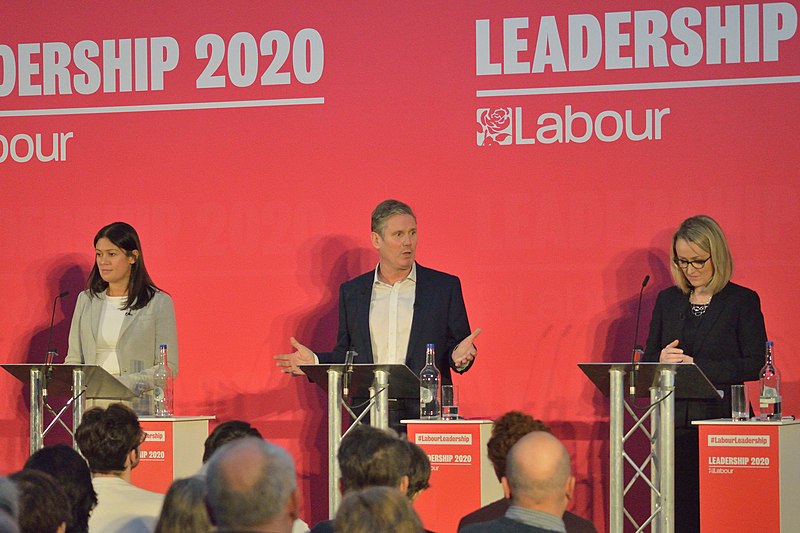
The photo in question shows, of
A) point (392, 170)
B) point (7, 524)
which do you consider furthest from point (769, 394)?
point (7, 524)

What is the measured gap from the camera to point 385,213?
237 inches

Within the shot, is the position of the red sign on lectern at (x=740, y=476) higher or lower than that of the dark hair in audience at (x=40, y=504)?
lower

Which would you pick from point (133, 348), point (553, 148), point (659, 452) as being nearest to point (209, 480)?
point (659, 452)

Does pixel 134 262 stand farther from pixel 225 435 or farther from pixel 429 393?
pixel 225 435

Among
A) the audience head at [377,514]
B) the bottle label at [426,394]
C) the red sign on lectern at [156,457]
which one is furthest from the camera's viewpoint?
the red sign on lectern at [156,457]

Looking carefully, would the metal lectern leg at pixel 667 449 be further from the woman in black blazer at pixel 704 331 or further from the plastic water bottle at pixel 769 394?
the plastic water bottle at pixel 769 394

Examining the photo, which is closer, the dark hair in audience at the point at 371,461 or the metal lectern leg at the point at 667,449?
the dark hair in audience at the point at 371,461

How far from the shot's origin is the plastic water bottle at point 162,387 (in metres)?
5.95

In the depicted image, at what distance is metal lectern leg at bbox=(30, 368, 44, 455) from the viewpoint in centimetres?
601

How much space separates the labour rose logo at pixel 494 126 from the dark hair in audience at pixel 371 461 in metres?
3.69

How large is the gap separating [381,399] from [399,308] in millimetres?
705

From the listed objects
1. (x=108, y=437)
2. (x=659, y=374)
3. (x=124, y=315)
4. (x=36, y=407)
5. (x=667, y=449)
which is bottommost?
(x=667, y=449)

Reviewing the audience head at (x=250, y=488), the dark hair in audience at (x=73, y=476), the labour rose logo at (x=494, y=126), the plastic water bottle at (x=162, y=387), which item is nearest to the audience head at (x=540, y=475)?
the audience head at (x=250, y=488)

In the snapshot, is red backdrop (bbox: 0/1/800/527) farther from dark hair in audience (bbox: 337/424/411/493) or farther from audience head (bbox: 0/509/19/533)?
audience head (bbox: 0/509/19/533)
